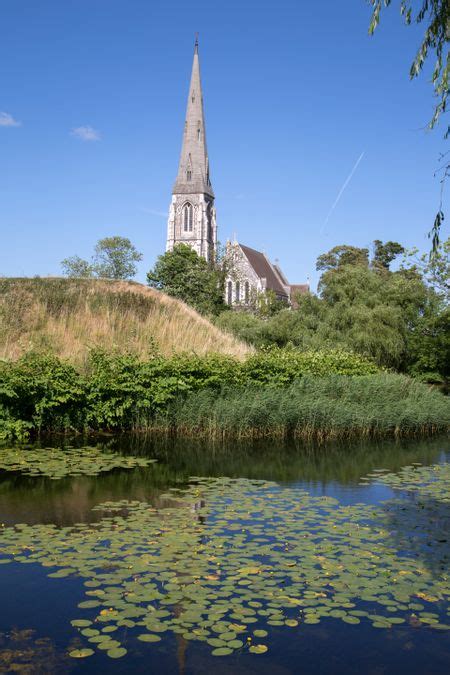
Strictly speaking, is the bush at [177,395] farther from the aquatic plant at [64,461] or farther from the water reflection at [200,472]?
the aquatic plant at [64,461]

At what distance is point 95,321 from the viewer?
2112 centimetres

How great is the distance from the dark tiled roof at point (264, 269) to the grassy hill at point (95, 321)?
59.9 m

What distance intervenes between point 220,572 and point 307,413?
9959mm

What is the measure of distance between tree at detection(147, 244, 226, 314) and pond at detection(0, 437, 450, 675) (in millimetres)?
34965

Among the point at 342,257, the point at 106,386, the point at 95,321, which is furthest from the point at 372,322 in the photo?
the point at 342,257

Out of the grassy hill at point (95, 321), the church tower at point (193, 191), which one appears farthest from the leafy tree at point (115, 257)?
the grassy hill at point (95, 321)

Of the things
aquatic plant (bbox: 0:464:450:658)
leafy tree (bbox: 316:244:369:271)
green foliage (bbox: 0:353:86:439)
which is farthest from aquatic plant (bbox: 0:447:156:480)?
leafy tree (bbox: 316:244:369:271)

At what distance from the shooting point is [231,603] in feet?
17.7

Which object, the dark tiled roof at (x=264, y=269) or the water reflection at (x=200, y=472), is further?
the dark tiled roof at (x=264, y=269)

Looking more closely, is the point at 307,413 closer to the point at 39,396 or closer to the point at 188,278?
the point at 39,396

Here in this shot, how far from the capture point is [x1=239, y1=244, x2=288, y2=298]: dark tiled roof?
8638 centimetres

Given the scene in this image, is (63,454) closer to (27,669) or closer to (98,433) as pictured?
(98,433)

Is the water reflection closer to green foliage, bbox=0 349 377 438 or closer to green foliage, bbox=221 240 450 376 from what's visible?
green foliage, bbox=0 349 377 438

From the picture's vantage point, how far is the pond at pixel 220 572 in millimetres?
4730
